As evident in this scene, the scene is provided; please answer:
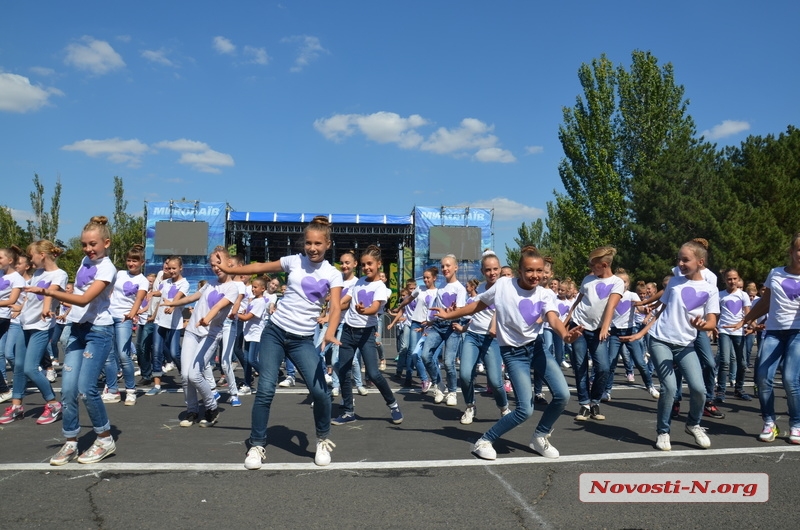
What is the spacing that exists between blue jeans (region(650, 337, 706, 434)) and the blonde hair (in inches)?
196

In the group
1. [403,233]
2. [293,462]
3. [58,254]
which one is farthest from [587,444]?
[403,233]

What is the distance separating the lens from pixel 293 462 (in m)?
4.90

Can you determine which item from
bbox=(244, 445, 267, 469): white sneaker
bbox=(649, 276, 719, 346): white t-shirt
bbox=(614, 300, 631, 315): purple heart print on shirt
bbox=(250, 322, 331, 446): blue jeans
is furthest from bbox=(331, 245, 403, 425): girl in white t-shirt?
bbox=(614, 300, 631, 315): purple heart print on shirt

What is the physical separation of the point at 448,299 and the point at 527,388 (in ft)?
10.9

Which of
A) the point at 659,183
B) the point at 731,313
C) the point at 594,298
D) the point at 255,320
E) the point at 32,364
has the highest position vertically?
the point at 659,183

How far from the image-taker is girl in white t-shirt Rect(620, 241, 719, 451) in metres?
5.51

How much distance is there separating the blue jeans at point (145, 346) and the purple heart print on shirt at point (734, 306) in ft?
27.4

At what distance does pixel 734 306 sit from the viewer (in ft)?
28.5

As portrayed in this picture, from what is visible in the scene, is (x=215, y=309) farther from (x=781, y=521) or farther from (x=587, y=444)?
(x=781, y=521)

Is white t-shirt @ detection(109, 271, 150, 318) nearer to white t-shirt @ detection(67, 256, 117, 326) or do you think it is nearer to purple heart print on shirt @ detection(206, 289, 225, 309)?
purple heart print on shirt @ detection(206, 289, 225, 309)

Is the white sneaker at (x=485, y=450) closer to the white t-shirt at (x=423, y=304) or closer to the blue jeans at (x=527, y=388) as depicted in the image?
the blue jeans at (x=527, y=388)

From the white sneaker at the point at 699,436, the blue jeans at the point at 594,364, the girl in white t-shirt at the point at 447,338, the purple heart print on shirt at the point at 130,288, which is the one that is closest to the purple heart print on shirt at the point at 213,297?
the purple heart print on shirt at the point at 130,288

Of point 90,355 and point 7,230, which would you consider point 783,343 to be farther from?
point 7,230

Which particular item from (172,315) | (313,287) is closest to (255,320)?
(172,315)
